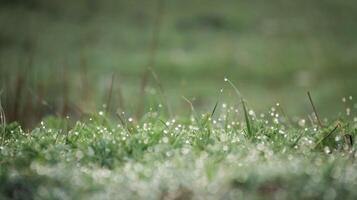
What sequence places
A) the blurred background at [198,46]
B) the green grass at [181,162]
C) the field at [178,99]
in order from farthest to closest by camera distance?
1. the blurred background at [198,46]
2. the field at [178,99]
3. the green grass at [181,162]

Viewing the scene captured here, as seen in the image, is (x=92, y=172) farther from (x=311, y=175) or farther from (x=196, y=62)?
(x=196, y=62)

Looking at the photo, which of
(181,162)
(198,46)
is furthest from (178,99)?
(181,162)

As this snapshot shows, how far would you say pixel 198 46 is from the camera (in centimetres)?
1734

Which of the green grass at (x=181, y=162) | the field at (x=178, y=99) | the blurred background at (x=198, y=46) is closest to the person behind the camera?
the green grass at (x=181, y=162)

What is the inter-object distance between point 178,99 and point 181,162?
35.6ft

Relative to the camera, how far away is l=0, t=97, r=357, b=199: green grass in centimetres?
281

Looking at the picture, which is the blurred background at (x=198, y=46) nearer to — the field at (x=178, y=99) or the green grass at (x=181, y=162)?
the field at (x=178, y=99)

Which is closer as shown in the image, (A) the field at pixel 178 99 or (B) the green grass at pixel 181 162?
(B) the green grass at pixel 181 162

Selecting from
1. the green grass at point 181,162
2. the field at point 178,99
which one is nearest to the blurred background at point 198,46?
the field at point 178,99

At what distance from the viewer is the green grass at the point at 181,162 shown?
2.81 m

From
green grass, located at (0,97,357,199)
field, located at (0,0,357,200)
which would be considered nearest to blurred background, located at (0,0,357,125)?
field, located at (0,0,357,200)

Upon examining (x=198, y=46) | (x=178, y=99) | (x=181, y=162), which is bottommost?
(x=178, y=99)

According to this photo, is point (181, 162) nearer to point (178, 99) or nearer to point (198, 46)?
point (178, 99)

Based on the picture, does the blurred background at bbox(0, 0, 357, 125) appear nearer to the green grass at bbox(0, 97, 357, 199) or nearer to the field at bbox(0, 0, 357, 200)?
the field at bbox(0, 0, 357, 200)
